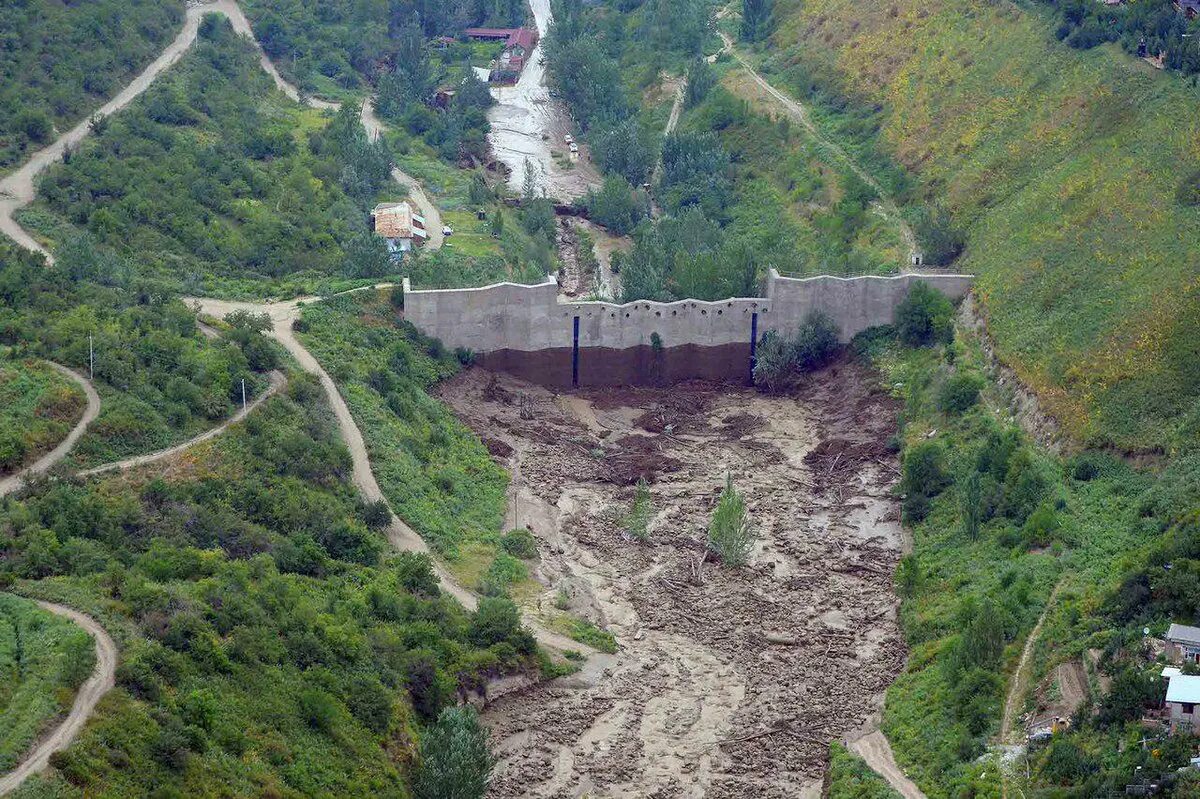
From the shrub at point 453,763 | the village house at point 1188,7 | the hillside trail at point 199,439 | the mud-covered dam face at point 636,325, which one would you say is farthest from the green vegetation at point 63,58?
the village house at point 1188,7

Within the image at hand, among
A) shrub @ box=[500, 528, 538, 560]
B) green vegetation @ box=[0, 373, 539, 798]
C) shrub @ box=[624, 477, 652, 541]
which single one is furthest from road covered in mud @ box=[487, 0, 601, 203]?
green vegetation @ box=[0, 373, 539, 798]

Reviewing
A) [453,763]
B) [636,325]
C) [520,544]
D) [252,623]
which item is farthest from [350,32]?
[453,763]

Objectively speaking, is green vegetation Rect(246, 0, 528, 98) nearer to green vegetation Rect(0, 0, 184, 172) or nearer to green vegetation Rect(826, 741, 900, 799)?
green vegetation Rect(0, 0, 184, 172)

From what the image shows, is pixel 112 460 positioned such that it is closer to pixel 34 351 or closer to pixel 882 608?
pixel 34 351

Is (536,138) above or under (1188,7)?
under

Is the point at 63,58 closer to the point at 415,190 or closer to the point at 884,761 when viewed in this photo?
the point at 415,190

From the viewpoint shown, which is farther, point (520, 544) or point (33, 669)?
point (520, 544)
